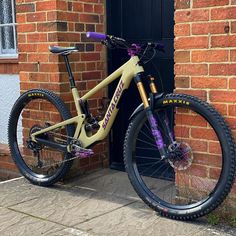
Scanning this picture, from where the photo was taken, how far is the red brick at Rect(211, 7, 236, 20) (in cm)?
344

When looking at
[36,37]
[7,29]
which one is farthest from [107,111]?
[7,29]

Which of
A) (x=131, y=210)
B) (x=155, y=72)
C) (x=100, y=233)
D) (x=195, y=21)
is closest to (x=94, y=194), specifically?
(x=131, y=210)

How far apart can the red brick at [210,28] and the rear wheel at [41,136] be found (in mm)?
1537

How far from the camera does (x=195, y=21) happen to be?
3.64 m

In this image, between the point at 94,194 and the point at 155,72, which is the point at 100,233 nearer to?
the point at 94,194

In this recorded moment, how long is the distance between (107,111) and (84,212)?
2.96 ft

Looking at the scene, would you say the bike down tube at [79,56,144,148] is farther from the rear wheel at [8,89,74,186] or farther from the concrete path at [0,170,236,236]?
the concrete path at [0,170,236,236]

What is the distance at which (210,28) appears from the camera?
356 centimetres

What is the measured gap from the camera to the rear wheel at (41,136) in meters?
4.62

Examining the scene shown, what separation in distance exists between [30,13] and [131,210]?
2.23 m

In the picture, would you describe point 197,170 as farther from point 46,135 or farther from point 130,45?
point 46,135

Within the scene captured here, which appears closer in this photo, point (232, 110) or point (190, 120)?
point (232, 110)

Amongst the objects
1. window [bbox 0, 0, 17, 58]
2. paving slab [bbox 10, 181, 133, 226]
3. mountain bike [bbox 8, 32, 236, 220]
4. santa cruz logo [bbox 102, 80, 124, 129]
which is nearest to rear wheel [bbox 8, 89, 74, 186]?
mountain bike [bbox 8, 32, 236, 220]

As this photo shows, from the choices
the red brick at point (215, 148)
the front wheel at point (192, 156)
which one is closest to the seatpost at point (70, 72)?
the front wheel at point (192, 156)
